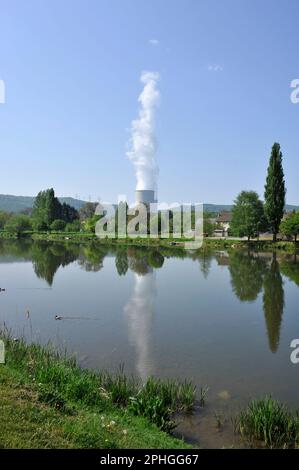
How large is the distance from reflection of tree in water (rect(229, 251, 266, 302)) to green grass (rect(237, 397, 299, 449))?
12047 mm

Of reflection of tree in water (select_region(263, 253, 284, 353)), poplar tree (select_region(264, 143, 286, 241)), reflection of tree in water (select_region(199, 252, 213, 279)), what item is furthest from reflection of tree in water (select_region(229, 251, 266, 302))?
poplar tree (select_region(264, 143, 286, 241))

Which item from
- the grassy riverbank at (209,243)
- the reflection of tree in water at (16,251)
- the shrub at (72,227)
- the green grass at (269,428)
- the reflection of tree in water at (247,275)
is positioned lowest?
the green grass at (269,428)

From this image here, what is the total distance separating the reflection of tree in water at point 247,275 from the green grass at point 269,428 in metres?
12.0

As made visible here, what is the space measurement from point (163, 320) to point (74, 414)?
872cm

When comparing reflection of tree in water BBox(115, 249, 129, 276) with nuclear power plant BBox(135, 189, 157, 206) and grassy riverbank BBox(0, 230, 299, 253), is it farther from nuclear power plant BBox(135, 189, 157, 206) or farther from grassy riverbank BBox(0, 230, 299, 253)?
nuclear power plant BBox(135, 189, 157, 206)

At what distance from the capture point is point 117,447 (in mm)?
4781

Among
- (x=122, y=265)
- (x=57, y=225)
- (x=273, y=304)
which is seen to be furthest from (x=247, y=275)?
(x=57, y=225)

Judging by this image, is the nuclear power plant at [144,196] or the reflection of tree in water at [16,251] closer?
the reflection of tree in water at [16,251]

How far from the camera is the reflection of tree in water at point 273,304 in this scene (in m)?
12.8

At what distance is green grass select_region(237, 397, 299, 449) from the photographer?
20.4 ft

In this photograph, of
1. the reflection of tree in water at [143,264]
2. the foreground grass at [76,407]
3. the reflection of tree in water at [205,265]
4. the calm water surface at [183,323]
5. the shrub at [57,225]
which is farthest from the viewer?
the shrub at [57,225]

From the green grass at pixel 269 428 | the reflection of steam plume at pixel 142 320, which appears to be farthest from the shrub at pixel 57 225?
the green grass at pixel 269 428

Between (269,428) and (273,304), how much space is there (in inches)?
462

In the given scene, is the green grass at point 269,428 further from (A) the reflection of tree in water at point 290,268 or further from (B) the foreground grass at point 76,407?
(A) the reflection of tree in water at point 290,268
